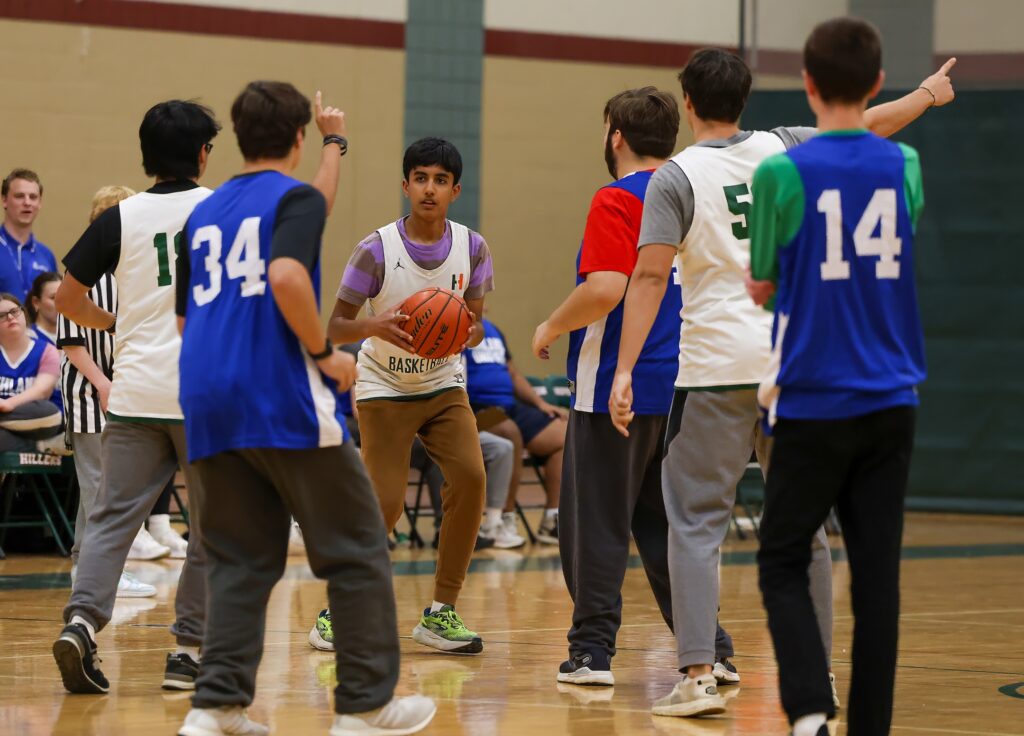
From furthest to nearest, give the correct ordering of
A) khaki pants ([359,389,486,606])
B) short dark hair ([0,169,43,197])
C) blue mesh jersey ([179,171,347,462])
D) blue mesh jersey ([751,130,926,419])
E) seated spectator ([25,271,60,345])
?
short dark hair ([0,169,43,197]) < seated spectator ([25,271,60,345]) < khaki pants ([359,389,486,606]) < blue mesh jersey ([179,171,347,462]) < blue mesh jersey ([751,130,926,419])

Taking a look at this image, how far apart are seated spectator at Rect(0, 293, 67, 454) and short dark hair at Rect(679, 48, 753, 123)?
17.9ft

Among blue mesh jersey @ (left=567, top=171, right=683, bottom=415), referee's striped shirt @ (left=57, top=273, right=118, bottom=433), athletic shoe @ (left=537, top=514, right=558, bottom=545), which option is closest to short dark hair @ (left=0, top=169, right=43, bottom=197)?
referee's striped shirt @ (left=57, top=273, right=118, bottom=433)

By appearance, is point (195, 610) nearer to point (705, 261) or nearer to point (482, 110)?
point (705, 261)

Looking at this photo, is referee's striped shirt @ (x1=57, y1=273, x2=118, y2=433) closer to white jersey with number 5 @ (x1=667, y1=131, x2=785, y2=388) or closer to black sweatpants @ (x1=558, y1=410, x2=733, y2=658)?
black sweatpants @ (x1=558, y1=410, x2=733, y2=658)

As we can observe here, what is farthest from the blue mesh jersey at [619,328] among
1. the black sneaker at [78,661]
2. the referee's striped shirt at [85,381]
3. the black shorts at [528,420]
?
the black shorts at [528,420]

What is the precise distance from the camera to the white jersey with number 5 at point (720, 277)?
4309mm

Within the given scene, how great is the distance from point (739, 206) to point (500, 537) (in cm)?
586

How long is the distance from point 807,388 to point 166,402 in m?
2.08

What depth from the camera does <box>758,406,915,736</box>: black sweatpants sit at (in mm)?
3451

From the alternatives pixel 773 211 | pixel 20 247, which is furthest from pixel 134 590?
pixel 773 211

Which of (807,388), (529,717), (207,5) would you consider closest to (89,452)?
(529,717)

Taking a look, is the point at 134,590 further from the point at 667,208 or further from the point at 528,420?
the point at 667,208

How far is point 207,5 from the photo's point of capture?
12.6m

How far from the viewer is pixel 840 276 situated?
343cm
